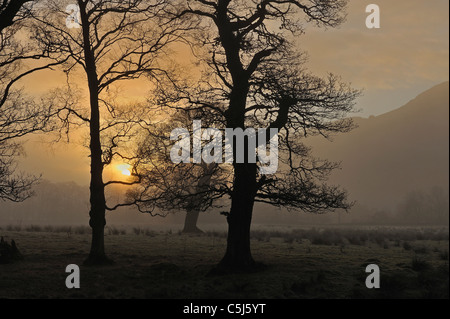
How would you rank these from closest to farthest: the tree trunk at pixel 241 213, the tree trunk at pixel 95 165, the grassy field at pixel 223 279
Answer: the grassy field at pixel 223 279, the tree trunk at pixel 241 213, the tree trunk at pixel 95 165

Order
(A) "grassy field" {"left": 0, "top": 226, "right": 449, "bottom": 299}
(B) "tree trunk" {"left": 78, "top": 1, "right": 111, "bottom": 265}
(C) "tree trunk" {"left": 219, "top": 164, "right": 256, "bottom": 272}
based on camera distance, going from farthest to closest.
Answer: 1. (B) "tree trunk" {"left": 78, "top": 1, "right": 111, "bottom": 265}
2. (C) "tree trunk" {"left": 219, "top": 164, "right": 256, "bottom": 272}
3. (A) "grassy field" {"left": 0, "top": 226, "right": 449, "bottom": 299}

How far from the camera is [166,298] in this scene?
435 inches

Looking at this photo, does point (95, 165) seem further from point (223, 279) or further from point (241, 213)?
point (223, 279)

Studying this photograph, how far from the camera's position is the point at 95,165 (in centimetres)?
1609

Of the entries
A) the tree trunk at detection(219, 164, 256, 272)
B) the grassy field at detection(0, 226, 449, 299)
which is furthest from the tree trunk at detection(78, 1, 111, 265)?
the tree trunk at detection(219, 164, 256, 272)

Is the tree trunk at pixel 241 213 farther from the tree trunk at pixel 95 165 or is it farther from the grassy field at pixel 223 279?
the tree trunk at pixel 95 165

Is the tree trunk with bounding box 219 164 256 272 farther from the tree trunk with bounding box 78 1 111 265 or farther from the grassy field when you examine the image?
the tree trunk with bounding box 78 1 111 265

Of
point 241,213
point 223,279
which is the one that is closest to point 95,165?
point 241,213

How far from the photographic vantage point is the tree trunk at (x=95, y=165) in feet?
52.5

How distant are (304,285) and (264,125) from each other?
5798 millimetres

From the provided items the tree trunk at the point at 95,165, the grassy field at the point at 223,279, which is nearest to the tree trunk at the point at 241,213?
the grassy field at the point at 223,279

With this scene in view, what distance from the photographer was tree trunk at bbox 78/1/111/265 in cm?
1602
